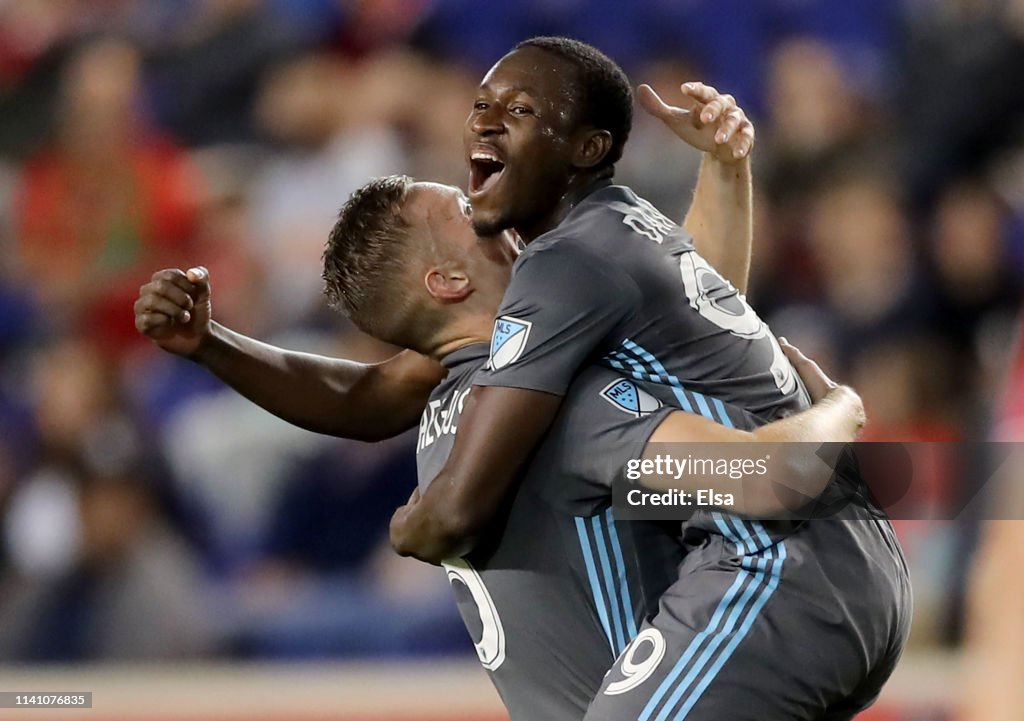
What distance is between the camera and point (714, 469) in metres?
2.46

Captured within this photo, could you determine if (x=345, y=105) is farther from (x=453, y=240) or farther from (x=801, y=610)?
(x=801, y=610)

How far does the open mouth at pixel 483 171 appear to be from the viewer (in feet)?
9.02

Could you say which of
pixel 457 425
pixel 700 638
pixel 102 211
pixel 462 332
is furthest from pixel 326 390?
pixel 102 211

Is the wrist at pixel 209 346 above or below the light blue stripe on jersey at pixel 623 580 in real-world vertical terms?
above

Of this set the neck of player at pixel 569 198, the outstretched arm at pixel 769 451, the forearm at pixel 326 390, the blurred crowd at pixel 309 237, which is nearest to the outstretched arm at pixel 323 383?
the forearm at pixel 326 390

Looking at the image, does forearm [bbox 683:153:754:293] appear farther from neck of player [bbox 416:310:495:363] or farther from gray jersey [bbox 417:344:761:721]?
gray jersey [bbox 417:344:761:721]

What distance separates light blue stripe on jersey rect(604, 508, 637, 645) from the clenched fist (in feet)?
3.04

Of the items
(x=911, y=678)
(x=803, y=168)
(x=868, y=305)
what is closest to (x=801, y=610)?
(x=911, y=678)

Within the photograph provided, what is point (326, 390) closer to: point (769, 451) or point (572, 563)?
point (572, 563)

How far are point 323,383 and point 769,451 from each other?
1146 millimetres

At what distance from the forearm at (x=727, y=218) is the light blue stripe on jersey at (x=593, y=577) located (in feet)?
2.40

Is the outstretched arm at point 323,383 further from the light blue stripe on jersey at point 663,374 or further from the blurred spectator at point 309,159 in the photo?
the blurred spectator at point 309,159

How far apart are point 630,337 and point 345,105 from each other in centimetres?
369

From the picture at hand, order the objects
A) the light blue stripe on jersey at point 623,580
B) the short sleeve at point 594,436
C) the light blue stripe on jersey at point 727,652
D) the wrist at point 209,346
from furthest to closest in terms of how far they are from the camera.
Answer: the wrist at point 209,346
the light blue stripe on jersey at point 623,580
the short sleeve at point 594,436
the light blue stripe on jersey at point 727,652
